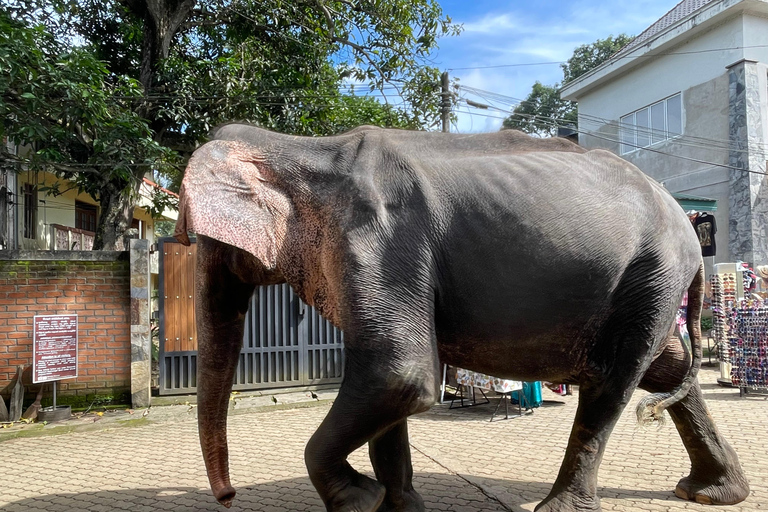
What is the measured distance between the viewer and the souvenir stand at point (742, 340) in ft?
26.0

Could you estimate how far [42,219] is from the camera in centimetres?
1304

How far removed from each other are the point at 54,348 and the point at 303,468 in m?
3.86

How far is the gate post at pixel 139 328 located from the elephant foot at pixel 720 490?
5996 millimetres

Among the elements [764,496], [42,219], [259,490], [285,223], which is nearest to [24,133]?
[259,490]

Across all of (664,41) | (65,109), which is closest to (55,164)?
(65,109)

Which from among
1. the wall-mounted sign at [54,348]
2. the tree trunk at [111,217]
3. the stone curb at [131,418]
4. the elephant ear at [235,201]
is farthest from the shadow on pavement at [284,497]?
the tree trunk at [111,217]

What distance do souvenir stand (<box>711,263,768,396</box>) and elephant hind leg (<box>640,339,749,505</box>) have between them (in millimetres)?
4941

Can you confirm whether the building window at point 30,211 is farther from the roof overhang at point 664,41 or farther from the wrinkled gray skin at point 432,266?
the roof overhang at point 664,41

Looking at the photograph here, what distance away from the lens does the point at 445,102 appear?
10.9 m

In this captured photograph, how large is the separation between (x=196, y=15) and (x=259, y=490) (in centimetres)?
870

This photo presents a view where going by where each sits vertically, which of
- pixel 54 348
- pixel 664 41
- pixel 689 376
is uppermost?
pixel 664 41

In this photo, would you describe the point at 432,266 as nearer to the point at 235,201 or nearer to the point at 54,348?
the point at 235,201

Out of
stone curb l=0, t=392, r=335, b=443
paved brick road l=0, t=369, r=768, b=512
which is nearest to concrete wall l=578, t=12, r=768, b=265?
paved brick road l=0, t=369, r=768, b=512

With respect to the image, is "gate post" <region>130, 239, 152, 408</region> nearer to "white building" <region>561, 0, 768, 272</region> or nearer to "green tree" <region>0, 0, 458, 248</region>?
"green tree" <region>0, 0, 458, 248</region>
